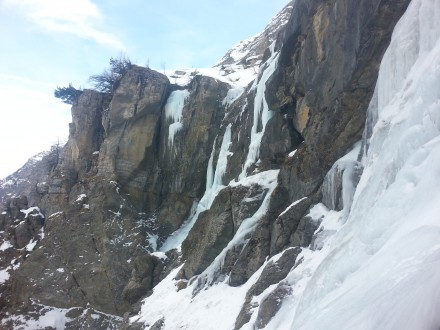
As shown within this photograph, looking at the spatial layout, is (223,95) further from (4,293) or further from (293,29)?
(4,293)

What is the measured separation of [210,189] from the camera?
27.4 m

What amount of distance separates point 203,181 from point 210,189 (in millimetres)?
2576

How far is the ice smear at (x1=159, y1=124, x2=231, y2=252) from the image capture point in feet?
84.7

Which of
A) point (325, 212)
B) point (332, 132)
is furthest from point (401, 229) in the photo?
point (332, 132)

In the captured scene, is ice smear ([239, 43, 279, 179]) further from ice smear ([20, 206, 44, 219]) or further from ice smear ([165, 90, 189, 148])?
ice smear ([20, 206, 44, 219])

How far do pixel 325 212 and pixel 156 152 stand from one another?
65.3ft

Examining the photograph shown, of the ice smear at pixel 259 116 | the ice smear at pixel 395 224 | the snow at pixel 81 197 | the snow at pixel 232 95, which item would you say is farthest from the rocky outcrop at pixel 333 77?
the snow at pixel 81 197

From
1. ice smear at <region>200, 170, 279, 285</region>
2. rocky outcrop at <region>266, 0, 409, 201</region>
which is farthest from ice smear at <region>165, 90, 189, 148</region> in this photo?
rocky outcrop at <region>266, 0, 409, 201</region>

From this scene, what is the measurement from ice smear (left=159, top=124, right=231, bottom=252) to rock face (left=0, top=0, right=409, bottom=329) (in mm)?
128

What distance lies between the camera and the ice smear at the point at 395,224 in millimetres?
5094

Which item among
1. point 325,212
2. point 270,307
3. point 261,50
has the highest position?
point 261,50

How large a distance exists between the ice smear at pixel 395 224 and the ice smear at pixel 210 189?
13535mm

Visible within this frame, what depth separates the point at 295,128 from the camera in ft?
62.6

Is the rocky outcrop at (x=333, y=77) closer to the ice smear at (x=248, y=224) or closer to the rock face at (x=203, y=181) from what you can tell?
the rock face at (x=203, y=181)
